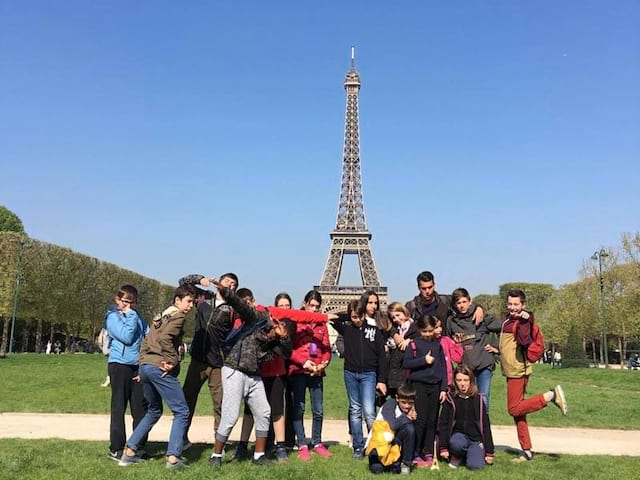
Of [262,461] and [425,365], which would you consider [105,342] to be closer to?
[262,461]

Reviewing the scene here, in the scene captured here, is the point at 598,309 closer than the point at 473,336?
No

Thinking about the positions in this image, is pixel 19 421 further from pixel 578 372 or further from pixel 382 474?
pixel 578 372

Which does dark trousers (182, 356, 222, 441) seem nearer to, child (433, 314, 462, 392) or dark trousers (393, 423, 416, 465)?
dark trousers (393, 423, 416, 465)

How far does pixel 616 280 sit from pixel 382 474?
36.3 meters

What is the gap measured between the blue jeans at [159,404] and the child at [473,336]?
137 inches

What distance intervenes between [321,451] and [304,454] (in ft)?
1.20

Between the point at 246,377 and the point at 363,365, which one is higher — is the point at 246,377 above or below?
below

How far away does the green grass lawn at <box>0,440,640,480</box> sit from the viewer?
5.91 m

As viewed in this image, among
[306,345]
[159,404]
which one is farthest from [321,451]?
[159,404]

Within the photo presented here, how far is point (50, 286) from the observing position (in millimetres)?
38750

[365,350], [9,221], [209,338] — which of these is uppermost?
[9,221]

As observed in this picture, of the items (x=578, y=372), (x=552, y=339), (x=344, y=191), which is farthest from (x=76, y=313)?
(x=344, y=191)

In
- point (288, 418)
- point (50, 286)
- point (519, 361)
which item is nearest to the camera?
point (519, 361)

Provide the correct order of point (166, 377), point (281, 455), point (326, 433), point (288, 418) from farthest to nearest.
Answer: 1. point (326, 433)
2. point (288, 418)
3. point (281, 455)
4. point (166, 377)
